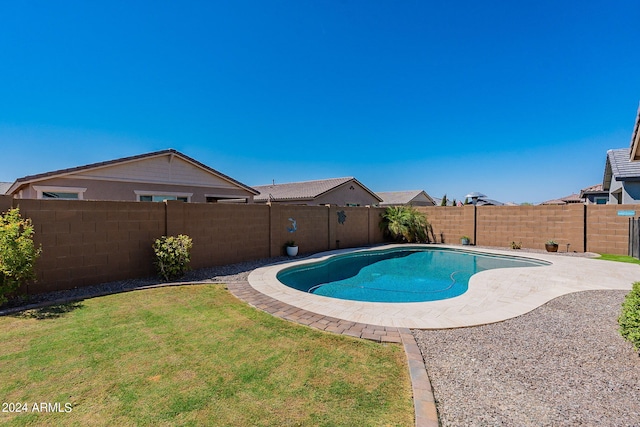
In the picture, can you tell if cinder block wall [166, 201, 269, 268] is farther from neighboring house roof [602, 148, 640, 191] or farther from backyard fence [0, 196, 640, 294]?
neighboring house roof [602, 148, 640, 191]

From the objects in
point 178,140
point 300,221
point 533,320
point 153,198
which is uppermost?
point 178,140

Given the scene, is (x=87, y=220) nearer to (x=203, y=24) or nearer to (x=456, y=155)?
(x=203, y=24)

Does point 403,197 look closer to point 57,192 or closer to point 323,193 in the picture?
point 323,193

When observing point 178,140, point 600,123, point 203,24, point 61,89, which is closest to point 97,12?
point 203,24

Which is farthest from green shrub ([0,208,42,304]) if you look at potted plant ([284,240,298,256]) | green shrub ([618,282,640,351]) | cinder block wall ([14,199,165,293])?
green shrub ([618,282,640,351])

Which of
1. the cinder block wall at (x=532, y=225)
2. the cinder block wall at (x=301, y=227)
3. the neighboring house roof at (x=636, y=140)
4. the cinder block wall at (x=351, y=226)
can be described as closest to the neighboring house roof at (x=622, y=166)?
the cinder block wall at (x=532, y=225)

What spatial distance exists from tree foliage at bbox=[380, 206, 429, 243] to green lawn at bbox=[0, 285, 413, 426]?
1482cm

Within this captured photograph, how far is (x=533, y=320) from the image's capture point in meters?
5.65

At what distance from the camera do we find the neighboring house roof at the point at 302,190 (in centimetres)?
2527

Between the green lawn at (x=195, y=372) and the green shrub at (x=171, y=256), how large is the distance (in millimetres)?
2749

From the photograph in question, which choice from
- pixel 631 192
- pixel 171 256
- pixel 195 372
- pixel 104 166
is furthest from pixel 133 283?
pixel 631 192

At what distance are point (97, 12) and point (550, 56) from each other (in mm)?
19949

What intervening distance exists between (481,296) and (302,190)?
2168cm

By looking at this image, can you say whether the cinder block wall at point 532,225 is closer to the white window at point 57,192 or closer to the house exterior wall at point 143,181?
the house exterior wall at point 143,181
